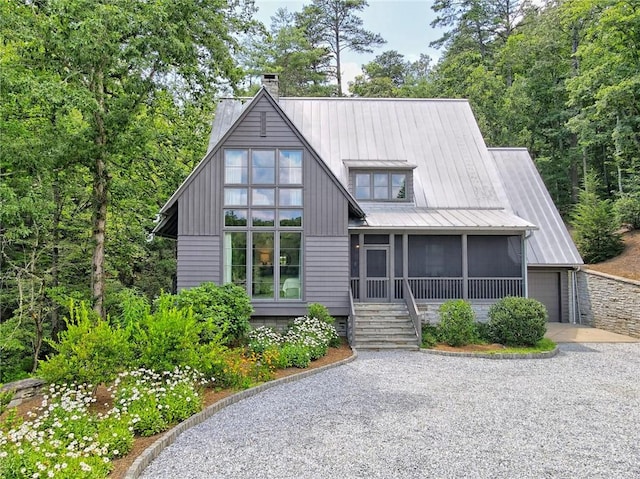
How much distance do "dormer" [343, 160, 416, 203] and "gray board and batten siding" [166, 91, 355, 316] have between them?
7.79 feet

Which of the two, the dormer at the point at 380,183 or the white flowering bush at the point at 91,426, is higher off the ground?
the dormer at the point at 380,183

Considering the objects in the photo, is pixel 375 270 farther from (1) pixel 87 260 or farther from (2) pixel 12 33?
(2) pixel 12 33

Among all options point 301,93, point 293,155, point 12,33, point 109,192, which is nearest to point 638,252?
point 293,155

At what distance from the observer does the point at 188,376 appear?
7148 millimetres

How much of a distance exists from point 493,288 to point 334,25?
1093 inches

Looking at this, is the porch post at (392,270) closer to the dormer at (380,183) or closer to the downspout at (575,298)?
the dormer at (380,183)

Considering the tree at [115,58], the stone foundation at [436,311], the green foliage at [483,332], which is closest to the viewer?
the tree at [115,58]

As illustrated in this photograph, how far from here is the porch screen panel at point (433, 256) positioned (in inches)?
545

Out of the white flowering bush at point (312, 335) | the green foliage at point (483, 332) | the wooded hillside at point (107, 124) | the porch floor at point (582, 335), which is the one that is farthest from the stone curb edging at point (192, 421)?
the porch floor at point (582, 335)

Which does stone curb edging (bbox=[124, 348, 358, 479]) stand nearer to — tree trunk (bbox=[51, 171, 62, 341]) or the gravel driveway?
the gravel driveway

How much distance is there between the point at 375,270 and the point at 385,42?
90.7 ft

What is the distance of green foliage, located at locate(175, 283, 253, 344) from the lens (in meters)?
9.81

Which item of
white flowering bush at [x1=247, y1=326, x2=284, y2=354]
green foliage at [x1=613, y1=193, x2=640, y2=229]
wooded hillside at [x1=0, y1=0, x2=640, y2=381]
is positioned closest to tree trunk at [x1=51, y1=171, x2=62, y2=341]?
wooded hillside at [x1=0, y1=0, x2=640, y2=381]

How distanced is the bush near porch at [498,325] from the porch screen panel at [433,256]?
190 centimetres
